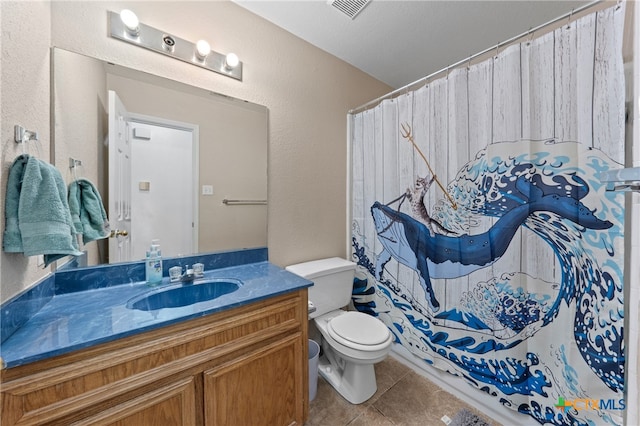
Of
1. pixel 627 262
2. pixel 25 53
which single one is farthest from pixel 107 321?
pixel 627 262

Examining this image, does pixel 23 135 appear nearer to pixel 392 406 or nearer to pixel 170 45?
pixel 170 45

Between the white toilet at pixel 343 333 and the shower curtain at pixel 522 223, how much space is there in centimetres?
39

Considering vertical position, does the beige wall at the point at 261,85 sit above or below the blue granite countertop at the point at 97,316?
above

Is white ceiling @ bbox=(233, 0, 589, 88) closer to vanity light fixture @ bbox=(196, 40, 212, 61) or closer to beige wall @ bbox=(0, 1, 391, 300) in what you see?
beige wall @ bbox=(0, 1, 391, 300)

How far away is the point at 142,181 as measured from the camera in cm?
135

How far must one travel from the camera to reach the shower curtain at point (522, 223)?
102 cm

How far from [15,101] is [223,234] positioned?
1.00 meters

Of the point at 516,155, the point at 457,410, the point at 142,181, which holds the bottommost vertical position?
the point at 457,410

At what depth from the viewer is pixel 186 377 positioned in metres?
0.94

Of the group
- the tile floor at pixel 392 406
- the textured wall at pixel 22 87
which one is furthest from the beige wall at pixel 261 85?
the tile floor at pixel 392 406

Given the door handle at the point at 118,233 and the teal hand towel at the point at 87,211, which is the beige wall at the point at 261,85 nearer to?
the teal hand towel at the point at 87,211

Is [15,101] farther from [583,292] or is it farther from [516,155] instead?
[583,292]

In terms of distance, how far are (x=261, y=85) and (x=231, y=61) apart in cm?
23
